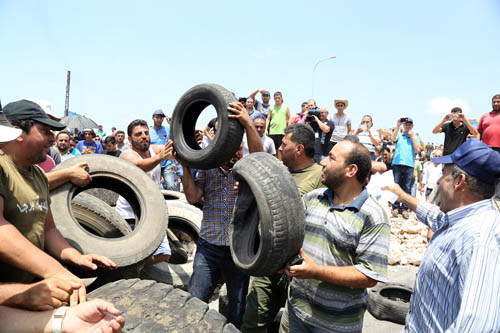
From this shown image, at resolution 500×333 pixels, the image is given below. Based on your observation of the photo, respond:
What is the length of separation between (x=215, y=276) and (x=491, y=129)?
22.7 feet

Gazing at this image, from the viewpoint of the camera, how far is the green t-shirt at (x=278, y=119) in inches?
371

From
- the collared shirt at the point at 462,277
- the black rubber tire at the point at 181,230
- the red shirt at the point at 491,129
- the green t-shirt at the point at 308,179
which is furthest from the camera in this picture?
the red shirt at the point at 491,129

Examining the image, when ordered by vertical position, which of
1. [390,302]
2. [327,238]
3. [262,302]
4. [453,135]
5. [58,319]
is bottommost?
[390,302]

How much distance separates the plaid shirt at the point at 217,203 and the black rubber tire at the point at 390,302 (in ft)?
7.85

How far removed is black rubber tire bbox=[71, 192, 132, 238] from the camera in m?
3.47

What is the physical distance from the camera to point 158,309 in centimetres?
212

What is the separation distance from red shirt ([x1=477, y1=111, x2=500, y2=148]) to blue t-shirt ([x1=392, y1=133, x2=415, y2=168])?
73.4 inches

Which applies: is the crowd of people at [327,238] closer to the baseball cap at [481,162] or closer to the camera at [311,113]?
the baseball cap at [481,162]

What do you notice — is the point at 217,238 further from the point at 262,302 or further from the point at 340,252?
the point at 340,252

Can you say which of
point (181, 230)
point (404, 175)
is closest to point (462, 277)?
point (181, 230)

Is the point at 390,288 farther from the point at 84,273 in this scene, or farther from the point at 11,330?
the point at 11,330

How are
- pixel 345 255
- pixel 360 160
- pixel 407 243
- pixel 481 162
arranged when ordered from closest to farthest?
pixel 481 162 → pixel 345 255 → pixel 360 160 → pixel 407 243

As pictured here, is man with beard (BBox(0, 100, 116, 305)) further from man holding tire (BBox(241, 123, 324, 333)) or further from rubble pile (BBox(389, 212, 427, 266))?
rubble pile (BBox(389, 212, 427, 266))

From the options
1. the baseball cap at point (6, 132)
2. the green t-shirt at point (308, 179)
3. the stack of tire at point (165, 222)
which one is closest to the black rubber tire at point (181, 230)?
the stack of tire at point (165, 222)
